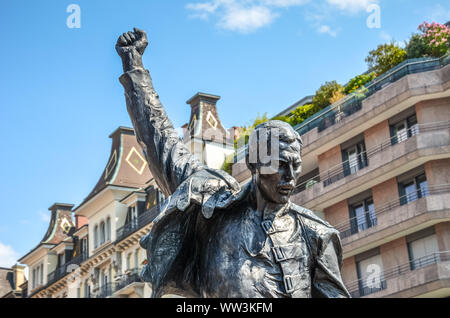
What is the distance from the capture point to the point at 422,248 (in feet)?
108

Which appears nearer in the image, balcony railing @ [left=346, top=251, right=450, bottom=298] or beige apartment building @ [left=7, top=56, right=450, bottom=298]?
balcony railing @ [left=346, top=251, right=450, bottom=298]

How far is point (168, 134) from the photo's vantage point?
4.78 meters

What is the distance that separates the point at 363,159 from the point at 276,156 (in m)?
33.4

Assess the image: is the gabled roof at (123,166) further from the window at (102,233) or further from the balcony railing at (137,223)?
the balcony railing at (137,223)

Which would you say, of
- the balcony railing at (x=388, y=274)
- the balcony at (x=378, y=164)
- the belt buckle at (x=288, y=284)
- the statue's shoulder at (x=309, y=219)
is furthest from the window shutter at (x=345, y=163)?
the belt buckle at (x=288, y=284)

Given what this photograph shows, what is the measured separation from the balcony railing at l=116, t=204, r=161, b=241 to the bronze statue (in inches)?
1831

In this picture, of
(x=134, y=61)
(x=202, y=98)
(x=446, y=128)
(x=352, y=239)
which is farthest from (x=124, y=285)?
(x=134, y=61)

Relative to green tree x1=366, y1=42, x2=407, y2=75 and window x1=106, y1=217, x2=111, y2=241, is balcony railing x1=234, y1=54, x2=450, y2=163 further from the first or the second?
window x1=106, y1=217, x2=111, y2=241

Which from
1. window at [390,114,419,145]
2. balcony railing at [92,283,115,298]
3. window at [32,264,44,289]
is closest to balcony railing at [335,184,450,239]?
window at [390,114,419,145]

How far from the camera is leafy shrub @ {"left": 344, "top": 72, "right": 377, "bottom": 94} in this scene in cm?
3866

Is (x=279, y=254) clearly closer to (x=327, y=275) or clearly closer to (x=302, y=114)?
(x=327, y=275)
